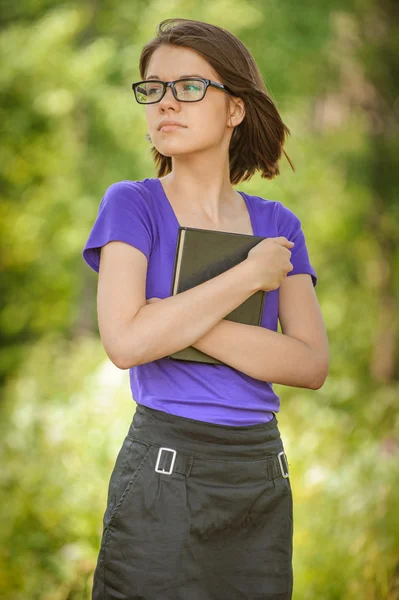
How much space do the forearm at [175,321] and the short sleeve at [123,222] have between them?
0.16 m

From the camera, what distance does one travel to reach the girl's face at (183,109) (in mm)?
1848

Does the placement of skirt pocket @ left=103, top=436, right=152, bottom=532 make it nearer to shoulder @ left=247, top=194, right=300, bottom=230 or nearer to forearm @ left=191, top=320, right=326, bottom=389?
forearm @ left=191, top=320, right=326, bottom=389

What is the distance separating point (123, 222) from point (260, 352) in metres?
0.42

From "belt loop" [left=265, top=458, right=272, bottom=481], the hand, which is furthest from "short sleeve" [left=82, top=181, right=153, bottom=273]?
"belt loop" [left=265, top=458, right=272, bottom=481]

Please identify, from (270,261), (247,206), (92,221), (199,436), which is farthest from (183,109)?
(92,221)

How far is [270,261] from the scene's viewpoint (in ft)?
5.81

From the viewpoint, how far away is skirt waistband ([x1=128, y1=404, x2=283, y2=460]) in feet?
5.65

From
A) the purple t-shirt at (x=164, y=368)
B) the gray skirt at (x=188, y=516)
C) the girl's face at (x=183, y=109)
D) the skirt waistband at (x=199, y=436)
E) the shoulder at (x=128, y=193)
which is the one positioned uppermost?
the girl's face at (x=183, y=109)

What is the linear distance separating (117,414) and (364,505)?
1789 millimetres

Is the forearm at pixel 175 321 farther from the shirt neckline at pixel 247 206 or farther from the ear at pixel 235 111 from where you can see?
the ear at pixel 235 111

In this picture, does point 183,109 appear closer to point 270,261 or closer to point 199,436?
point 270,261

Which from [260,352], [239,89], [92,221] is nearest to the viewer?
[260,352]

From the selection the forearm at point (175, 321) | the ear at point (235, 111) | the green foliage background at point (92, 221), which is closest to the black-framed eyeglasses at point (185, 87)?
the ear at point (235, 111)

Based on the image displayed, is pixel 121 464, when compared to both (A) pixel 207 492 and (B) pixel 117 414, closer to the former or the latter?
(A) pixel 207 492
